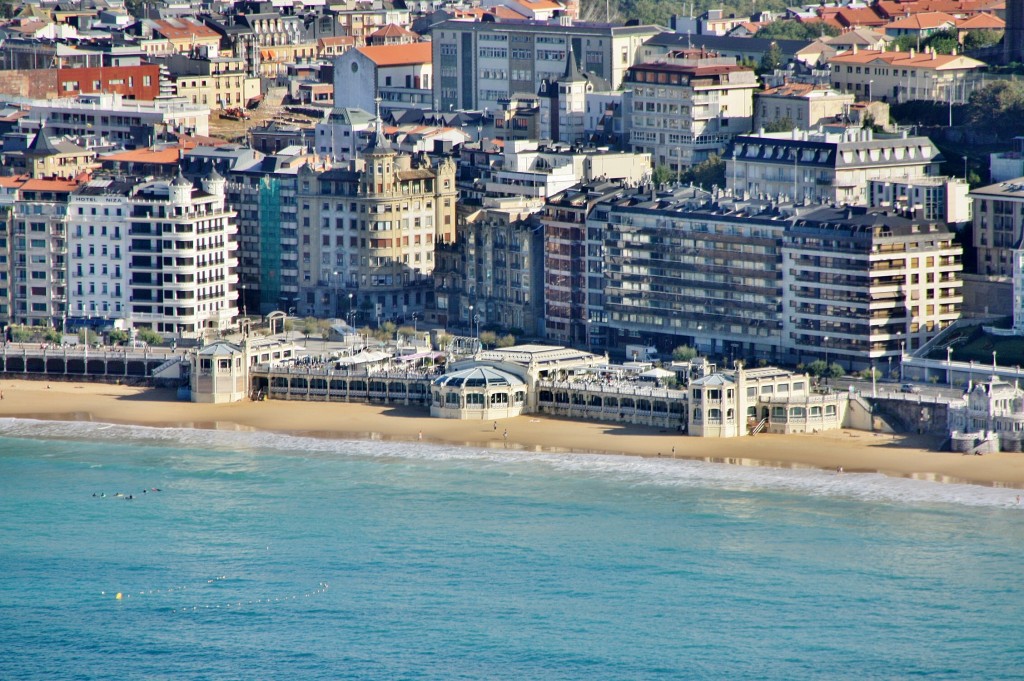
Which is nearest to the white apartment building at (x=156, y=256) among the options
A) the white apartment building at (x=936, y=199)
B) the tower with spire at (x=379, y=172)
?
the tower with spire at (x=379, y=172)

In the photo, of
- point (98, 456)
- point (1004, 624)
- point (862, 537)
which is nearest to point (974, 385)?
point (862, 537)

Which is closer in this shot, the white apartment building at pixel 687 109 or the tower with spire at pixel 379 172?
the tower with spire at pixel 379 172

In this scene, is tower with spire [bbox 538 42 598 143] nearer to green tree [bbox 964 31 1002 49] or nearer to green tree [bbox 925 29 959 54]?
green tree [bbox 925 29 959 54]

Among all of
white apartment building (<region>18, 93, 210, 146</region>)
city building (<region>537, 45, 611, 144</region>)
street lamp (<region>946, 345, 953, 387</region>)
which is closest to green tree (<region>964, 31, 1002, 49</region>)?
city building (<region>537, 45, 611, 144</region>)

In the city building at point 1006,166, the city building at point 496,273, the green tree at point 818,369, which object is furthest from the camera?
the city building at point 496,273

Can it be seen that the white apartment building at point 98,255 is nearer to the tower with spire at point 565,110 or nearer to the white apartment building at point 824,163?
the white apartment building at point 824,163

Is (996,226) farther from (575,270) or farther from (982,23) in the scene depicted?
(982,23)

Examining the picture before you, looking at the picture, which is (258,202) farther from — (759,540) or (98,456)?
(759,540)
